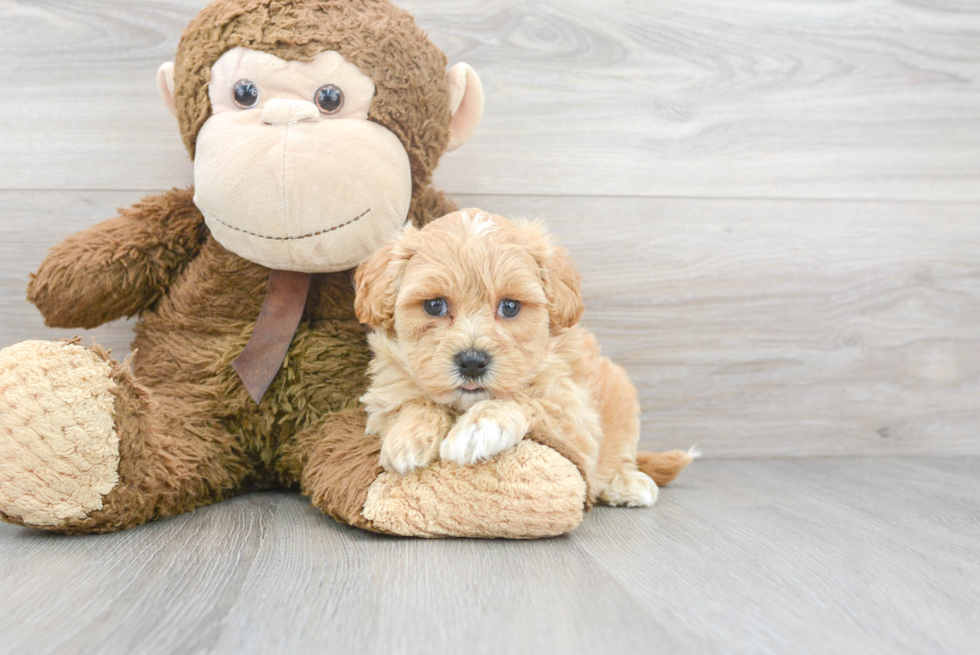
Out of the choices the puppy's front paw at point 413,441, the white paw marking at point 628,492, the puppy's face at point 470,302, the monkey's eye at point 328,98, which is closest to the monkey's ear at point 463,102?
the monkey's eye at point 328,98

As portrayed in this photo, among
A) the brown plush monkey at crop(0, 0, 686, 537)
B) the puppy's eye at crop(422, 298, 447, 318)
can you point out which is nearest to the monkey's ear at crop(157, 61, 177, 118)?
the brown plush monkey at crop(0, 0, 686, 537)

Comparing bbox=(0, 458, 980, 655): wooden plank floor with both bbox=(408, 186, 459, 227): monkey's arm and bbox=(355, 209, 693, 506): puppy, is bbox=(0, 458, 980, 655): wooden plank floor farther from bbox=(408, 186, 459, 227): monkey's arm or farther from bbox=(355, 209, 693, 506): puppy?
bbox=(408, 186, 459, 227): monkey's arm

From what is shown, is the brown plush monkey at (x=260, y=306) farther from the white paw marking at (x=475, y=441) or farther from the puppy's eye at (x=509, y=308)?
the puppy's eye at (x=509, y=308)

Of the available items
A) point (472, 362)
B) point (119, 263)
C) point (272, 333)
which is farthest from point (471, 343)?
point (119, 263)

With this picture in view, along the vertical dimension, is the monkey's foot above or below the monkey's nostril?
below

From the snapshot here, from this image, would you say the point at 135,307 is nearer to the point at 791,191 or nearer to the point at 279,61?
the point at 279,61

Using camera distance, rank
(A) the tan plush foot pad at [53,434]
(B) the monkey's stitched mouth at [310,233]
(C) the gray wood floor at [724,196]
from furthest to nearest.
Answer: (C) the gray wood floor at [724,196], (B) the monkey's stitched mouth at [310,233], (A) the tan plush foot pad at [53,434]

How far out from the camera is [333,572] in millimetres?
904

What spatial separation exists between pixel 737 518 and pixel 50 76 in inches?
61.8

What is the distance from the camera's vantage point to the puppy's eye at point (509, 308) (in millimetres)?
1058

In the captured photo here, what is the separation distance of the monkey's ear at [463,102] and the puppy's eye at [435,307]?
0.44m

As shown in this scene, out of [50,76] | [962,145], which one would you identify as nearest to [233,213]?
[50,76]

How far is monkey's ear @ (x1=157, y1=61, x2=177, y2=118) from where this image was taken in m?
1.30

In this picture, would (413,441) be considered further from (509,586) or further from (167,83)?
(167,83)
